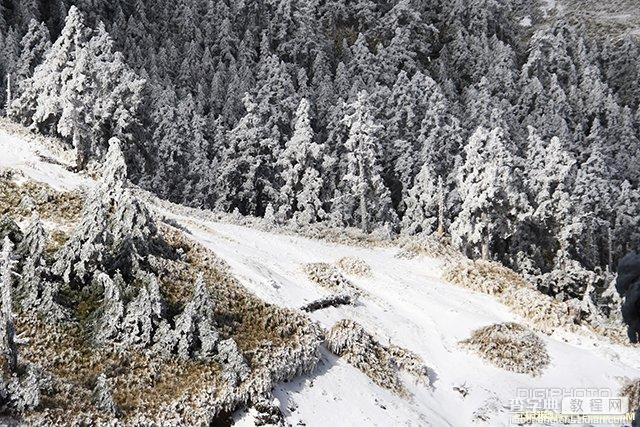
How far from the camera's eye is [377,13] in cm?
9450

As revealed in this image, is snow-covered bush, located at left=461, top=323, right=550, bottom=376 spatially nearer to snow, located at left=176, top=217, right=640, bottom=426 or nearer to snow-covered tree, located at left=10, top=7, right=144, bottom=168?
snow, located at left=176, top=217, right=640, bottom=426

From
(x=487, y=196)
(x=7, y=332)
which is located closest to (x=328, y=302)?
(x=7, y=332)

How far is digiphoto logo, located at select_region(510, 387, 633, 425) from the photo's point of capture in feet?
66.1

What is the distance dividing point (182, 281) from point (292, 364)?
478 centimetres

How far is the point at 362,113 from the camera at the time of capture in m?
49.5

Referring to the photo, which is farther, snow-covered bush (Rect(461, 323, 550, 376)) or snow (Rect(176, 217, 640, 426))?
snow-covered bush (Rect(461, 323, 550, 376))

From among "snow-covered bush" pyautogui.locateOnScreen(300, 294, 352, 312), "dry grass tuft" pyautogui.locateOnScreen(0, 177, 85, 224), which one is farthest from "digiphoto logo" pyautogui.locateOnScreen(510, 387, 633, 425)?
"dry grass tuft" pyautogui.locateOnScreen(0, 177, 85, 224)

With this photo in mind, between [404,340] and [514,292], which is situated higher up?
[514,292]

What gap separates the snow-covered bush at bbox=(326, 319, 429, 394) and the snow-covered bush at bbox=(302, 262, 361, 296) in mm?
4063

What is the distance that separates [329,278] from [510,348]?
6.72 meters

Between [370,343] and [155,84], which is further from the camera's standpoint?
[155,84]

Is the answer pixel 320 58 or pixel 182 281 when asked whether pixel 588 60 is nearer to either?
pixel 320 58

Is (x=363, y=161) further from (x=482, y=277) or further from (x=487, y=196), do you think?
(x=482, y=277)

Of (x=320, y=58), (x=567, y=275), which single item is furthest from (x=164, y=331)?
(x=320, y=58)
